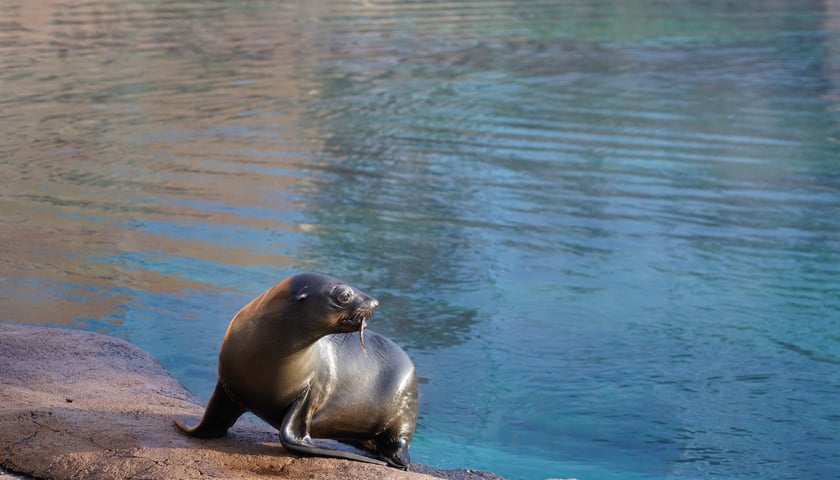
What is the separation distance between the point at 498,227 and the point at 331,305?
550 cm

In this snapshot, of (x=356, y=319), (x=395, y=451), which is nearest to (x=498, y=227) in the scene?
(x=395, y=451)

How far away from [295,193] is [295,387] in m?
6.24

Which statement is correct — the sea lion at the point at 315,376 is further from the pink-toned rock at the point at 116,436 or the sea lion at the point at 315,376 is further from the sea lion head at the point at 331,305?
the pink-toned rock at the point at 116,436

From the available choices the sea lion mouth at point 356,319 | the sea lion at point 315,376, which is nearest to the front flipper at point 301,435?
the sea lion at point 315,376

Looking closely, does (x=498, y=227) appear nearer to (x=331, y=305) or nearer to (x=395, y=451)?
(x=395, y=451)

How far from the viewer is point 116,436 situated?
13.1 ft

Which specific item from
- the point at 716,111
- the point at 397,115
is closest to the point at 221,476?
the point at 397,115

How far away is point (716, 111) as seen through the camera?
1404cm

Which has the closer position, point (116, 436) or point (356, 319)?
point (356, 319)

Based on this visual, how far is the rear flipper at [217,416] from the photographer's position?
13.3ft

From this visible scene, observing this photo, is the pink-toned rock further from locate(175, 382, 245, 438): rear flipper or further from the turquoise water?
the turquoise water

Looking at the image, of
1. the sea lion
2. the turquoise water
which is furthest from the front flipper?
the turquoise water

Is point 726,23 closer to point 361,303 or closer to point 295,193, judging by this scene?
point 295,193

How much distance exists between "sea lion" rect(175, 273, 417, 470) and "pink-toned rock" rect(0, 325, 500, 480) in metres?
0.11
